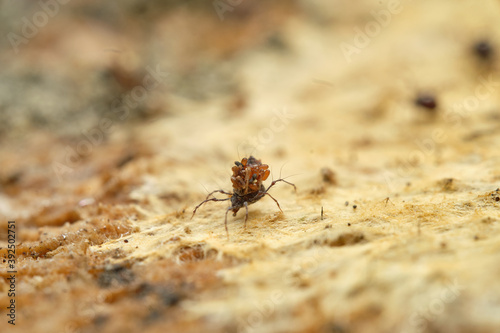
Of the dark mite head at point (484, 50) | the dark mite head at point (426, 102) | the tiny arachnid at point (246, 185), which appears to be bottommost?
the tiny arachnid at point (246, 185)

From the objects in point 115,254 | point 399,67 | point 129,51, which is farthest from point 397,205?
point 129,51

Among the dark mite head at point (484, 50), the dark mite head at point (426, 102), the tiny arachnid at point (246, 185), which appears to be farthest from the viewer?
the dark mite head at point (484, 50)

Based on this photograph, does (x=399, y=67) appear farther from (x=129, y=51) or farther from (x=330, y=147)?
(x=129, y=51)

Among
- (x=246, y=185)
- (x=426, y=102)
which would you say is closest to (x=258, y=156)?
(x=246, y=185)

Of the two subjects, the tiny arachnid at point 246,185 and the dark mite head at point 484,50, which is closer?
the tiny arachnid at point 246,185

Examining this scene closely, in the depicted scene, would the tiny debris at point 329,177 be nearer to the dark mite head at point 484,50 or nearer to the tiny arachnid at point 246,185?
the tiny arachnid at point 246,185

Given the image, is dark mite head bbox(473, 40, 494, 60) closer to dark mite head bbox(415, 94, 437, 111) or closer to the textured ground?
the textured ground

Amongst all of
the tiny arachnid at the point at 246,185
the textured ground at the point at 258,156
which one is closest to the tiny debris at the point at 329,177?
the textured ground at the point at 258,156
